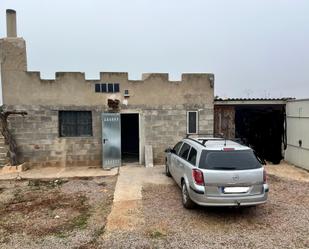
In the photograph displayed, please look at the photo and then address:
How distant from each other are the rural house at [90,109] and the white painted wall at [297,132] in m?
3.35

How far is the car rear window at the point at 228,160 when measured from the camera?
5.79 metres

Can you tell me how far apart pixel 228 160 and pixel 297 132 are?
6.75 metres

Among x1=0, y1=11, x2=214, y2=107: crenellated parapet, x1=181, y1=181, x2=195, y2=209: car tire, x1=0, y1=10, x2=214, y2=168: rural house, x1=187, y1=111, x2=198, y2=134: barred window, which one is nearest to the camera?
x1=181, y1=181, x2=195, y2=209: car tire

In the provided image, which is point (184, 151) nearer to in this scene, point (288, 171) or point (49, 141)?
point (288, 171)

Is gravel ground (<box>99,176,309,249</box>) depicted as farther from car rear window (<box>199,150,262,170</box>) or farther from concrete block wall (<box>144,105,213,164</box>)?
concrete block wall (<box>144,105,213,164</box>)

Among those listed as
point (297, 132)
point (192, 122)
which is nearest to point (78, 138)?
point (192, 122)

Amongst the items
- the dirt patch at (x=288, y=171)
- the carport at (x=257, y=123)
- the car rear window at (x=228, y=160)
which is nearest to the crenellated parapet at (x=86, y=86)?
the carport at (x=257, y=123)

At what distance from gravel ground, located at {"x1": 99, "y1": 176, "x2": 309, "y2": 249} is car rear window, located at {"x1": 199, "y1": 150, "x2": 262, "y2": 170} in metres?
1.15

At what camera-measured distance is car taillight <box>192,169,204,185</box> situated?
5.71 metres

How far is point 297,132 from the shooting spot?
11.2 m

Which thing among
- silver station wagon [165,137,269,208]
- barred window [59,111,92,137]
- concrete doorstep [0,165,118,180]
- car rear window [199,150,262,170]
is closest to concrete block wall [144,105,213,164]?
concrete doorstep [0,165,118,180]

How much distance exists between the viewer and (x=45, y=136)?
1116cm

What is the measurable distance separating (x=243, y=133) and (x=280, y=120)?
1.71 m

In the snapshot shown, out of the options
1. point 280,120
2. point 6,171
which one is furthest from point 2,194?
point 280,120
